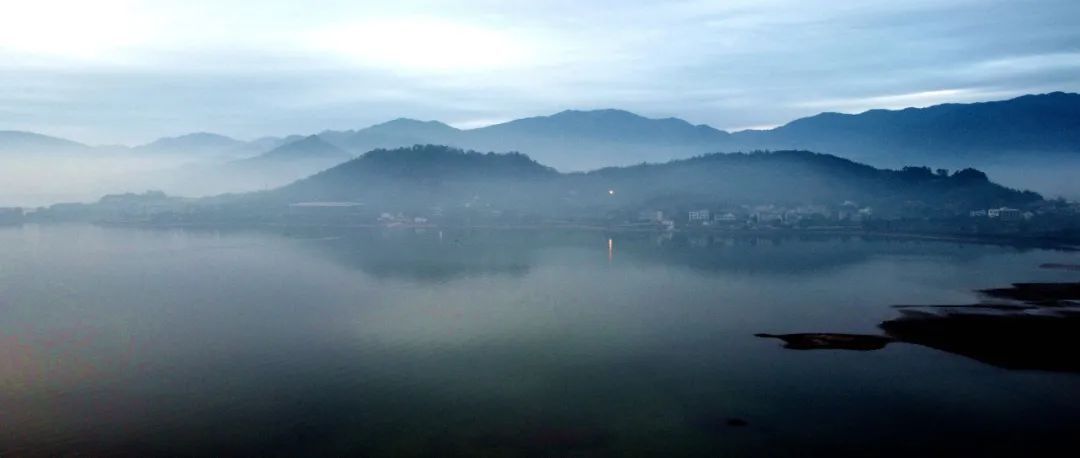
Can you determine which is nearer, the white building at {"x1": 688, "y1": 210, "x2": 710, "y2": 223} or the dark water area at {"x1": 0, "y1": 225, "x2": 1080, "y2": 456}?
the dark water area at {"x1": 0, "y1": 225, "x2": 1080, "y2": 456}

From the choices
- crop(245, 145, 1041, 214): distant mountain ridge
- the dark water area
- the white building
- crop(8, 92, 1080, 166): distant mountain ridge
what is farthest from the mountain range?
the dark water area

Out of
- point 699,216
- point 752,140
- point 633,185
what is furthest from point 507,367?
point 752,140

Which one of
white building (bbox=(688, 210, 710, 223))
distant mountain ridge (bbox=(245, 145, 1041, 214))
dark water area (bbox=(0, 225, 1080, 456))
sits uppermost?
distant mountain ridge (bbox=(245, 145, 1041, 214))

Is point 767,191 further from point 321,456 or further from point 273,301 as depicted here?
point 321,456

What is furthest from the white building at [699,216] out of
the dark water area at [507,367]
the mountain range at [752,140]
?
the mountain range at [752,140]

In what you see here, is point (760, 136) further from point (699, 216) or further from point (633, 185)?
point (699, 216)

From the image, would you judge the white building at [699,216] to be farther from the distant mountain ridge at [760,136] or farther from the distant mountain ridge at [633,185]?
the distant mountain ridge at [760,136]

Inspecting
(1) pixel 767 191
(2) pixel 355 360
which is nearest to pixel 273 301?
(2) pixel 355 360

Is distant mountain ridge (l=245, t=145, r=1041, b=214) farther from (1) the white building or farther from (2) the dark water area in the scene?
(2) the dark water area
